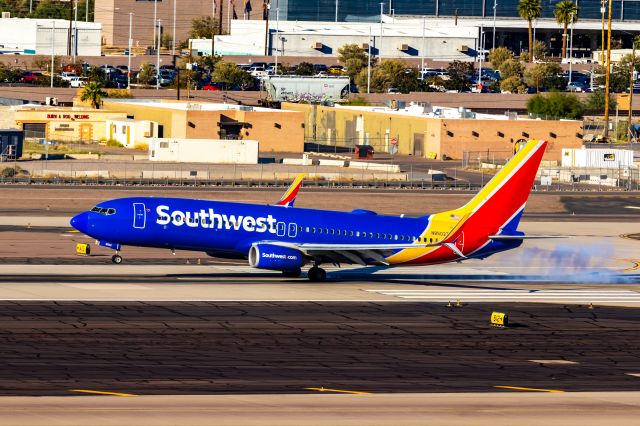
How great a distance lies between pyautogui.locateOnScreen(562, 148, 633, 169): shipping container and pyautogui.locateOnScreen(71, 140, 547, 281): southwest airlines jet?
281 feet

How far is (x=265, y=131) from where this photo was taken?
167750 millimetres

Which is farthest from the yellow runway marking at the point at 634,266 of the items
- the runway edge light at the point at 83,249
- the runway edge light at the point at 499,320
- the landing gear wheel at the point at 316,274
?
the runway edge light at the point at 83,249

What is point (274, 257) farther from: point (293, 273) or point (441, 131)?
point (441, 131)

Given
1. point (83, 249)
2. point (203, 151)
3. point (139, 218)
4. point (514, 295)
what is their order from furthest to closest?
point (203, 151) < point (83, 249) < point (514, 295) < point (139, 218)

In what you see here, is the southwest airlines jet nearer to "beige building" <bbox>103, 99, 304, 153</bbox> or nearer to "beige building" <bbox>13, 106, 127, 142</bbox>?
"beige building" <bbox>103, 99, 304, 153</bbox>

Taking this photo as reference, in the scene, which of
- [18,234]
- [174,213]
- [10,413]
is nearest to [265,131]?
[18,234]

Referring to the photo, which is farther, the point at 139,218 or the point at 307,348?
the point at 139,218

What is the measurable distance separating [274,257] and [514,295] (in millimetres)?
13159

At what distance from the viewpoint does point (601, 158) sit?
156 m

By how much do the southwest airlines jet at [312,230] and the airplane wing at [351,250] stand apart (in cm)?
5

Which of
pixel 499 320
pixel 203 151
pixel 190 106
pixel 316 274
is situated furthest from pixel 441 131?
pixel 499 320

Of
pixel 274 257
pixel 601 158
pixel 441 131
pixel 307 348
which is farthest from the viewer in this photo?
pixel 441 131

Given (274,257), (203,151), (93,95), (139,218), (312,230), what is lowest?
(274,257)

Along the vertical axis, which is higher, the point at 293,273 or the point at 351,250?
the point at 351,250
